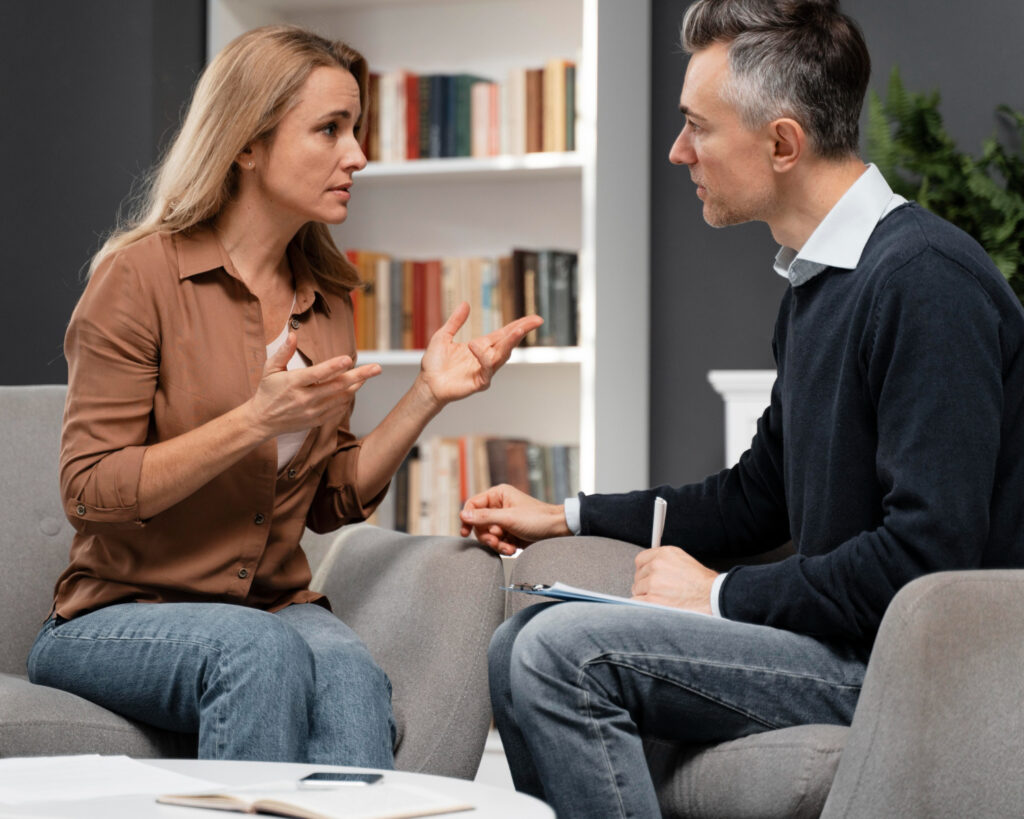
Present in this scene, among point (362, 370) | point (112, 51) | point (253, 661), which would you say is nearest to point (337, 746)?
point (253, 661)

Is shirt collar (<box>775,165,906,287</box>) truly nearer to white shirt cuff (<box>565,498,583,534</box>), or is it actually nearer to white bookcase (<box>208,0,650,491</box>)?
white shirt cuff (<box>565,498,583,534</box>)

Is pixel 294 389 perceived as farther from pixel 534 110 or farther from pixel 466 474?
pixel 534 110

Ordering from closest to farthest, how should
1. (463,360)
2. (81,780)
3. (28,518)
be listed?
(81,780) < (463,360) < (28,518)

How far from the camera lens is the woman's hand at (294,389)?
171cm

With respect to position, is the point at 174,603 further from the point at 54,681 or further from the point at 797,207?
the point at 797,207

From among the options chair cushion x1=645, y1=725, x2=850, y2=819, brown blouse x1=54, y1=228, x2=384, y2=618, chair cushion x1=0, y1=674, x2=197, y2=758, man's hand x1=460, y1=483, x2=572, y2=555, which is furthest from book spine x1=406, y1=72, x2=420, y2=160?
chair cushion x1=645, y1=725, x2=850, y2=819

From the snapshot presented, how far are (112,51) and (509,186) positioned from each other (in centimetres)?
113

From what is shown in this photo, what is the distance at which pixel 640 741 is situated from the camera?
153cm

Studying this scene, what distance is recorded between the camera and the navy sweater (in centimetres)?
145

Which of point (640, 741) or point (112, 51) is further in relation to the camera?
point (112, 51)

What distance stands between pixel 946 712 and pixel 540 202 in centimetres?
250

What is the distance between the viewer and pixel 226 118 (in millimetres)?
1969

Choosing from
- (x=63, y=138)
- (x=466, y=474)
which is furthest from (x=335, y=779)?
(x=63, y=138)

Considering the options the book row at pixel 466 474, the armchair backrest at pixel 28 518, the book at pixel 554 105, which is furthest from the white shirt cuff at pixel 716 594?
the book at pixel 554 105
